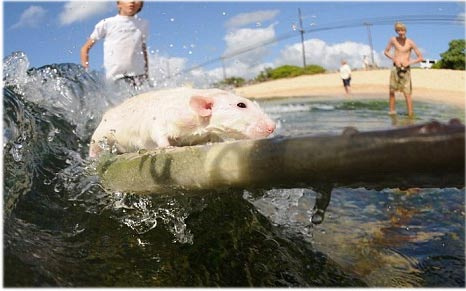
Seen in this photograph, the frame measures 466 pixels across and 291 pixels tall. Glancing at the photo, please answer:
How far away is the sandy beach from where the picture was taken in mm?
21094

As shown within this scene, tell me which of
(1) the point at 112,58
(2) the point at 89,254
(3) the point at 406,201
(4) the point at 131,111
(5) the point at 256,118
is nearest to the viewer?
(2) the point at 89,254

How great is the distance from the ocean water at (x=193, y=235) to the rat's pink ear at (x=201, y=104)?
1.87 feet

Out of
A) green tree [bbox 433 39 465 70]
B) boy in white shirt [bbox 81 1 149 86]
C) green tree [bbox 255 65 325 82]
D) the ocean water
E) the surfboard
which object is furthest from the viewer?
green tree [bbox 255 65 325 82]

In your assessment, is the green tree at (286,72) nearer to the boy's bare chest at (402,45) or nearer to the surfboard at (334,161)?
the boy's bare chest at (402,45)

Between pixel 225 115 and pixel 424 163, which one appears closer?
pixel 424 163

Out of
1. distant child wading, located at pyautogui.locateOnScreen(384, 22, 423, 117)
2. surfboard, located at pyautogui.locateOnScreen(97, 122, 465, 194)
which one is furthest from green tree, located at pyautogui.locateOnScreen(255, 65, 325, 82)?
surfboard, located at pyautogui.locateOnScreen(97, 122, 465, 194)

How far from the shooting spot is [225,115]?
3844 mm

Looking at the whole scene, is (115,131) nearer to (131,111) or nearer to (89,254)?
(131,111)

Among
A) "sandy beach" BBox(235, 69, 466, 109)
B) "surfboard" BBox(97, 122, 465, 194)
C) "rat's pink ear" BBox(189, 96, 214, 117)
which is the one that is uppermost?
"rat's pink ear" BBox(189, 96, 214, 117)

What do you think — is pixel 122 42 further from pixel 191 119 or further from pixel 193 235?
pixel 193 235

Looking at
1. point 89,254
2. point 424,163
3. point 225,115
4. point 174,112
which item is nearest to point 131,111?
point 174,112

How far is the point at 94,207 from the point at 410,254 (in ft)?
7.67

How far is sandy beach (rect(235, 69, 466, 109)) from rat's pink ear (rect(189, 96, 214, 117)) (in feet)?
38.0

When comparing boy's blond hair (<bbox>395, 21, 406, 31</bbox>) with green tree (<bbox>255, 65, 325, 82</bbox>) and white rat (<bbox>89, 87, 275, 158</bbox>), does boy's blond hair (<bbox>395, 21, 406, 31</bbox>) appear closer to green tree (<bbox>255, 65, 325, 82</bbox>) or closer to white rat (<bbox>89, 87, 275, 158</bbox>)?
white rat (<bbox>89, 87, 275, 158</bbox>)
